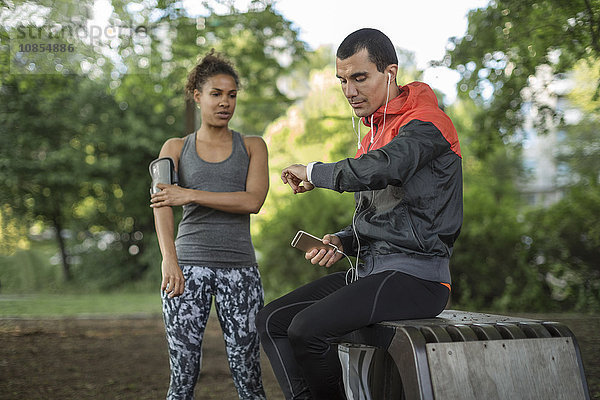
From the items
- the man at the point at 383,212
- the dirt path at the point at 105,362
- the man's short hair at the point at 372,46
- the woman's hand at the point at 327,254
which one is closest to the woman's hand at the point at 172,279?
the man at the point at 383,212

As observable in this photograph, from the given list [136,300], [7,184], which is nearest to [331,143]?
[136,300]

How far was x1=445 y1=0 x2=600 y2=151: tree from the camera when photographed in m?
4.79

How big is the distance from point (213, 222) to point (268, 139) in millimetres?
14296

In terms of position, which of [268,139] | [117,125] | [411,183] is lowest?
[411,183]

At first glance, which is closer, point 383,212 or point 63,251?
point 383,212

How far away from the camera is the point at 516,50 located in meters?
5.87

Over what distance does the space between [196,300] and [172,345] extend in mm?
284

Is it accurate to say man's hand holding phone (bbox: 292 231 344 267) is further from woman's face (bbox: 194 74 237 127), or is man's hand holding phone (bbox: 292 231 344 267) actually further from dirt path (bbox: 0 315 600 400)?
dirt path (bbox: 0 315 600 400)

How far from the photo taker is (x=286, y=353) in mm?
2893

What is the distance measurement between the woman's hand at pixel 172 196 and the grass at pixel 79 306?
26.0 feet

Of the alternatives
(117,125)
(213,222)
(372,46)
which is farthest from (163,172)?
(117,125)

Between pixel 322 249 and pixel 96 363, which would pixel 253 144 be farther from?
pixel 96 363

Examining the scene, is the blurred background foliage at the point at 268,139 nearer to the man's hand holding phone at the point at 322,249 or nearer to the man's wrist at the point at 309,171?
the man's hand holding phone at the point at 322,249

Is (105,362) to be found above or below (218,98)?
below
